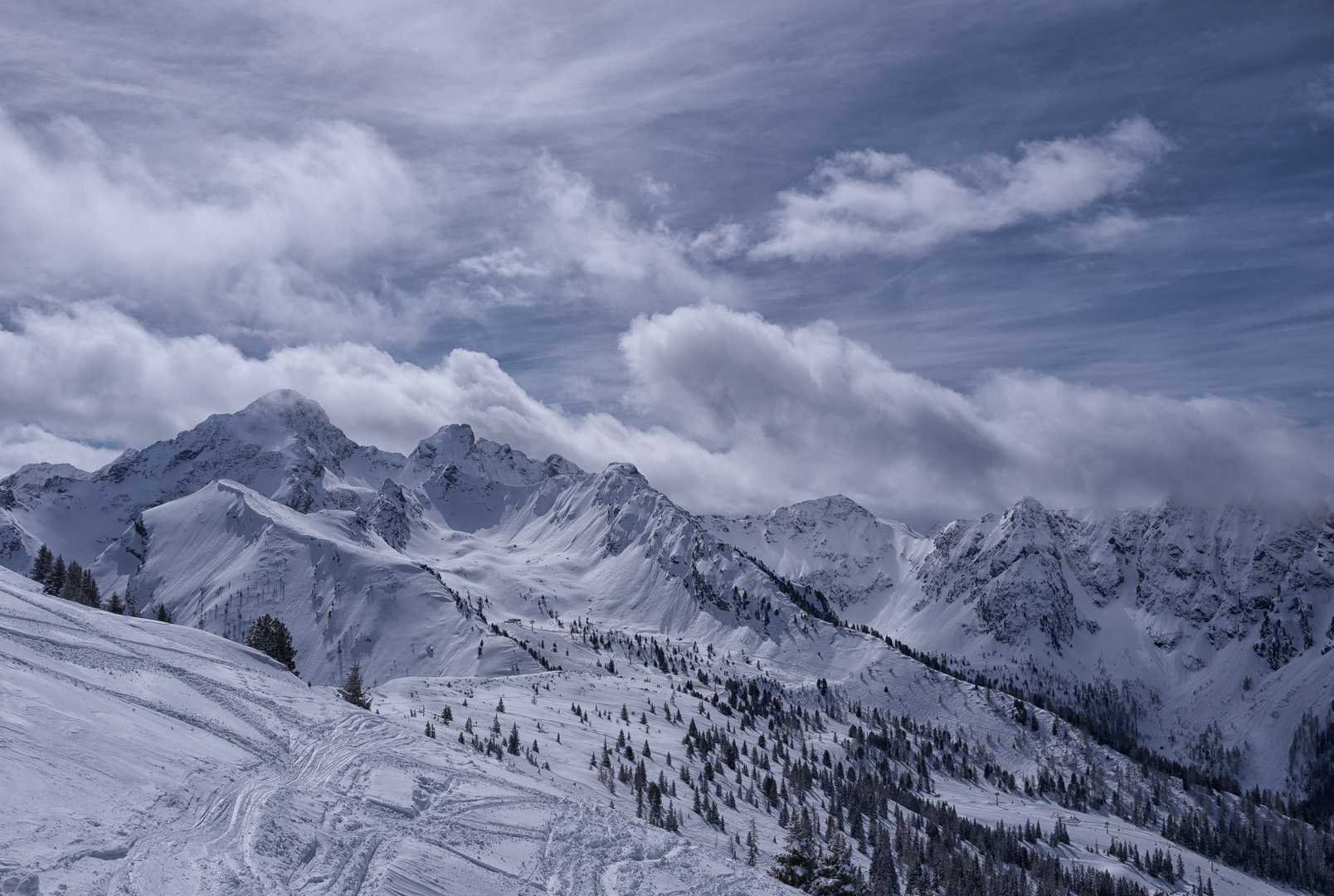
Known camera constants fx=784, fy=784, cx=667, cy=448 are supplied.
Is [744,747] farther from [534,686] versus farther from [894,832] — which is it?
[534,686]

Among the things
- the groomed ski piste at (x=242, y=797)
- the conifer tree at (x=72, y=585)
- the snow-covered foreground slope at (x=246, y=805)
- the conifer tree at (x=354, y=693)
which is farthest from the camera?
the conifer tree at (x=72, y=585)

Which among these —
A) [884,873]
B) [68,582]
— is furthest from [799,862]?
[68,582]

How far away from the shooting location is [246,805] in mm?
37219

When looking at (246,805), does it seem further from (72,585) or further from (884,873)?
(72,585)

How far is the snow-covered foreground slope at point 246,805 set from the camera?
101 feet

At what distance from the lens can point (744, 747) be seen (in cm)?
18950

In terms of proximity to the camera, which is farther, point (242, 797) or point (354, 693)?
point (354, 693)

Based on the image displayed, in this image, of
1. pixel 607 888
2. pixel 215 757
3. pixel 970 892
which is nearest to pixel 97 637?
pixel 215 757

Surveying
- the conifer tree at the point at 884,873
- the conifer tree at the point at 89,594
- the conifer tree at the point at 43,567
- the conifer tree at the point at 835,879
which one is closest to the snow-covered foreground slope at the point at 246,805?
the conifer tree at the point at 835,879

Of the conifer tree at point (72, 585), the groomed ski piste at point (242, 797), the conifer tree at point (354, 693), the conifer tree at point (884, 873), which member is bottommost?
the conifer tree at point (884, 873)

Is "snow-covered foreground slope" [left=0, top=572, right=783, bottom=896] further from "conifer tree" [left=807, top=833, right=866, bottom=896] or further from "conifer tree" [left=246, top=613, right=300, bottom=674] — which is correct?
"conifer tree" [left=246, top=613, right=300, bottom=674]

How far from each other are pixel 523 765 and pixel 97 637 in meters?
39.5

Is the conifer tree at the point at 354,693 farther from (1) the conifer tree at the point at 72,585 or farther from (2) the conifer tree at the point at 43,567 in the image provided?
(2) the conifer tree at the point at 43,567

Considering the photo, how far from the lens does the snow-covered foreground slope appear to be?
1209 inches
